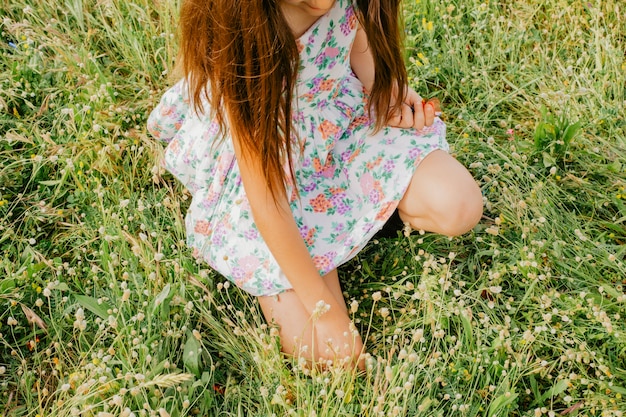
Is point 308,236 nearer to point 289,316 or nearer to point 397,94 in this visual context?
point 289,316

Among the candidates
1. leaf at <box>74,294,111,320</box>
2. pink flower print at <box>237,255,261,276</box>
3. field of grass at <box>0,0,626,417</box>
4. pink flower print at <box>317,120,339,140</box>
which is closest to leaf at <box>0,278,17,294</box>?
field of grass at <box>0,0,626,417</box>

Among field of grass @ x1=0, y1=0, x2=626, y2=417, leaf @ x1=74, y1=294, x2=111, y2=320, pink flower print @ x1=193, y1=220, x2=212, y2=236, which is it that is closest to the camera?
field of grass @ x1=0, y1=0, x2=626, y2=417

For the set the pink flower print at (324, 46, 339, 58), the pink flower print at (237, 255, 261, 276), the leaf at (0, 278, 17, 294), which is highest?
the pink flower print at (324, 46, 339, 58)

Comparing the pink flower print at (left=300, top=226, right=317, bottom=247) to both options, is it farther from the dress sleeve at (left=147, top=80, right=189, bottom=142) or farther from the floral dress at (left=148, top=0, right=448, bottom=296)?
the dress sleeve at (left=147, top=80, right=189, bottom=142)

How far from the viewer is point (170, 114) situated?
8.42ft

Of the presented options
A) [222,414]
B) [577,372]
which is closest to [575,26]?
[577,372]

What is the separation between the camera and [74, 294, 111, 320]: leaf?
7.14 feet

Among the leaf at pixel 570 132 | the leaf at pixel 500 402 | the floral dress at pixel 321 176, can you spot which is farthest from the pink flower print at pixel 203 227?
the leaf at pixel 570 132

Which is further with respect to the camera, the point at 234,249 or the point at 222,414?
the point at 234,249

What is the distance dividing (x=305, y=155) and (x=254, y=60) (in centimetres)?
52

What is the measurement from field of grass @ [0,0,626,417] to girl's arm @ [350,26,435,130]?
33 cm

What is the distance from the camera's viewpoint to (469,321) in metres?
2.09

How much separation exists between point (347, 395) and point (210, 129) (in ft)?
3.25

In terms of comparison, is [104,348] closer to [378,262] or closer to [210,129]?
[210,129]
